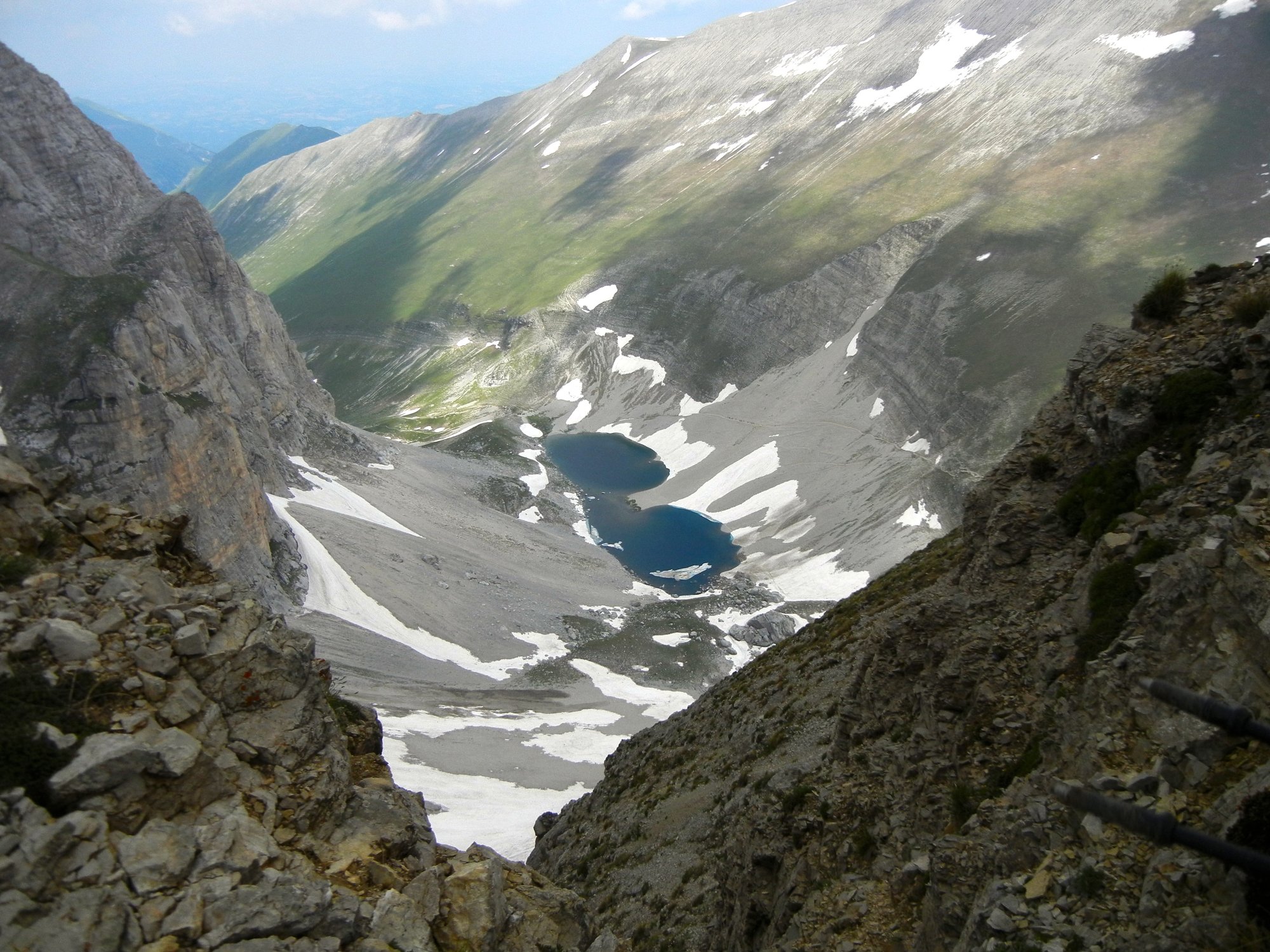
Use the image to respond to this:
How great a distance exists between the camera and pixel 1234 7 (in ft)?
544

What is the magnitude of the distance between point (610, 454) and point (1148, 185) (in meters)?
98.0

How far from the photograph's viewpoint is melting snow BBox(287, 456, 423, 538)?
317 feet

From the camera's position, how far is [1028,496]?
21.1 metres

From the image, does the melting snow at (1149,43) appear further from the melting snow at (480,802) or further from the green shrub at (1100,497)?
the green shrub at (1100,497)

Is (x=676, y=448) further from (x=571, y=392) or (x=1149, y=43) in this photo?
(x=1149, y=43)

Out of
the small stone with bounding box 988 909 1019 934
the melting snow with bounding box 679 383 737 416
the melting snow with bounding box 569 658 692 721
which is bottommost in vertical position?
the melting snow with bounding box 569 658 692 721

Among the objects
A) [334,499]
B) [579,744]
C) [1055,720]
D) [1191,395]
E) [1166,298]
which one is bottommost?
[579,744]

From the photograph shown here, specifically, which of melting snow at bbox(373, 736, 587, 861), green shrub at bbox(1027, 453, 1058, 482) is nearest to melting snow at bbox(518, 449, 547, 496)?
melting snow at bbox(373, 736, 587, 861)

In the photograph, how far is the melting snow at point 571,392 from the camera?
186 m

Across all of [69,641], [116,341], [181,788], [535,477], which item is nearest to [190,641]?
[69,641]

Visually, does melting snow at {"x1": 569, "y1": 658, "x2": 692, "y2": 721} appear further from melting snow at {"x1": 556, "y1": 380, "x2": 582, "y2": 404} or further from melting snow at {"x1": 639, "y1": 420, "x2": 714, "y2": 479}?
melting snow at {"x1": 556, "y1": 380, "x2": 582, "y2": 404}

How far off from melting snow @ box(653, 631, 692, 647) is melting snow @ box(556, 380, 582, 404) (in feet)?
327

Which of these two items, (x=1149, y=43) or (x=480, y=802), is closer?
(x=480, y=802)

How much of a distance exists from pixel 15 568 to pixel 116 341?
62.2 m
